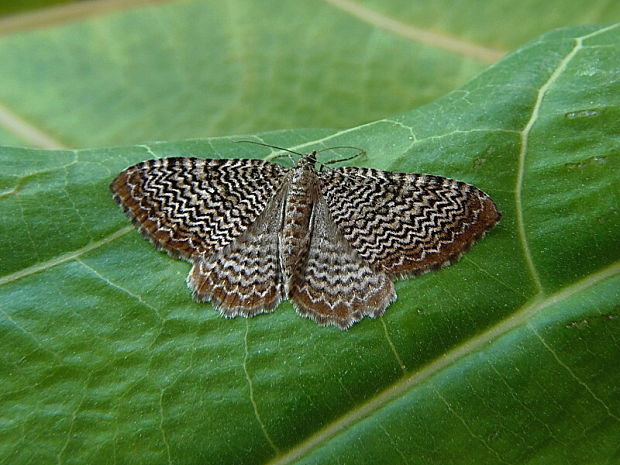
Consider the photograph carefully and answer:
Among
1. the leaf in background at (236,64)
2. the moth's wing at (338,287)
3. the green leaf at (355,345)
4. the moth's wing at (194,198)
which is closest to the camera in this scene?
the green leaf at (355,345)

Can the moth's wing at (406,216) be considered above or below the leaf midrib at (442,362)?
above

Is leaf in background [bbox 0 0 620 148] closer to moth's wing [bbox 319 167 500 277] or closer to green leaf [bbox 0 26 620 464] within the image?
moth's wing [bbox 319 167 500 277]

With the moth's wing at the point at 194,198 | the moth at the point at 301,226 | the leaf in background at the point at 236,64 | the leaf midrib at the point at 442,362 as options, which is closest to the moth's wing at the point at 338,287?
the moth at the point at 301,226

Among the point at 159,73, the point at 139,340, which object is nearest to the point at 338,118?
the point at 159,73

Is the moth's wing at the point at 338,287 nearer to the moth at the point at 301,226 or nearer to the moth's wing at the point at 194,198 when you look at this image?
the moth at the point at 301,226

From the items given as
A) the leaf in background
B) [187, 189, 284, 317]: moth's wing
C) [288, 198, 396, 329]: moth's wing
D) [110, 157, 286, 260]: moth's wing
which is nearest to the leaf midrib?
[288, 198, 396, 329]: moth's wing

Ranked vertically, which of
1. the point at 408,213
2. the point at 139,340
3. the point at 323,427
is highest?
the point at 408,213

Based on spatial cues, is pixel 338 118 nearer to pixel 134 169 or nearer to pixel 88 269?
pixel 134 169

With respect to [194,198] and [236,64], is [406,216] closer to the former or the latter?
[194,198]
